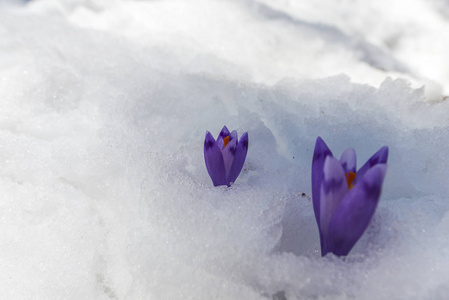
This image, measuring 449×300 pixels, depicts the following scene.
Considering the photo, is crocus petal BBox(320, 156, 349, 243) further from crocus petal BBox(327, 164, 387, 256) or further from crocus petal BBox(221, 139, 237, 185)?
crocus petal BBox(221, 139, 237, 185)

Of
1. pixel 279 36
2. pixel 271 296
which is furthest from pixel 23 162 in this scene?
pixel 279 36

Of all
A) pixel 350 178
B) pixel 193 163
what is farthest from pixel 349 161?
pixel 193 163

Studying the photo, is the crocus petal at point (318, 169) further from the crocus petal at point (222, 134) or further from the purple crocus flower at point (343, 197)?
the crocus petal at point (222, 134)

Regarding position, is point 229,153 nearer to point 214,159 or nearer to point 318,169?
point 214,159

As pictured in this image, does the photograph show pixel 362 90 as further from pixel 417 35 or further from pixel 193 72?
pixel 417 35

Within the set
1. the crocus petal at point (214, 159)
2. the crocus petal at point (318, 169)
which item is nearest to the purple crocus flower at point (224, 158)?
the crocus petal at point (214, 159)

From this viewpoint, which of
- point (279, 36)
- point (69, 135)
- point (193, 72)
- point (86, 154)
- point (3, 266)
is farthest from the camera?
point (279, 36)
